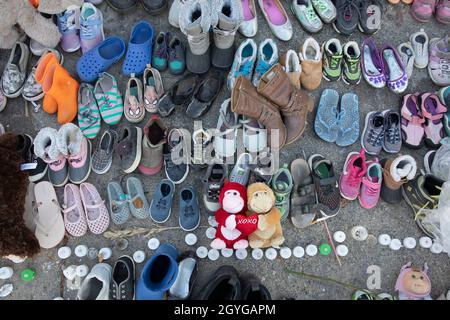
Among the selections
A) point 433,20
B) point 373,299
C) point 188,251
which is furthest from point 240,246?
point 433,20

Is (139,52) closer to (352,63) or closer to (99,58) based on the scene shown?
(99,58)

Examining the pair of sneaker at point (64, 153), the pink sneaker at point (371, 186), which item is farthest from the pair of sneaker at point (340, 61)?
the pair of sneaker at point (64, 153)

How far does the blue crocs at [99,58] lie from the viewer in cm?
269

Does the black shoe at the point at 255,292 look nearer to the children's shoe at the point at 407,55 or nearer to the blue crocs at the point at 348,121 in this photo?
the blue crocs at the point at 348,121

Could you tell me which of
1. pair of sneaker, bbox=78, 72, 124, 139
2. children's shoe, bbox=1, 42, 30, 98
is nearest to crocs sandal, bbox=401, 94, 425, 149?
pair of sneaker, bbox=78, 72, 124, 139

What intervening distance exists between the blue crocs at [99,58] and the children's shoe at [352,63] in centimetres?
151

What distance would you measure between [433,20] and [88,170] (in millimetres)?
2664

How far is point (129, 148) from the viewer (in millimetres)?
2545

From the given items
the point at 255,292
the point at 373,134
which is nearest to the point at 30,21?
the point at 255,292

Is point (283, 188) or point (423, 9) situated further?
point (423, 9)

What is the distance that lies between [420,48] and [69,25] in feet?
7.90

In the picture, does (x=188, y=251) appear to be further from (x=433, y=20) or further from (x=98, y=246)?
(x=433, y=20)

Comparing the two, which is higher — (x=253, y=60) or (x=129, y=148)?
(x=253, y=60)
